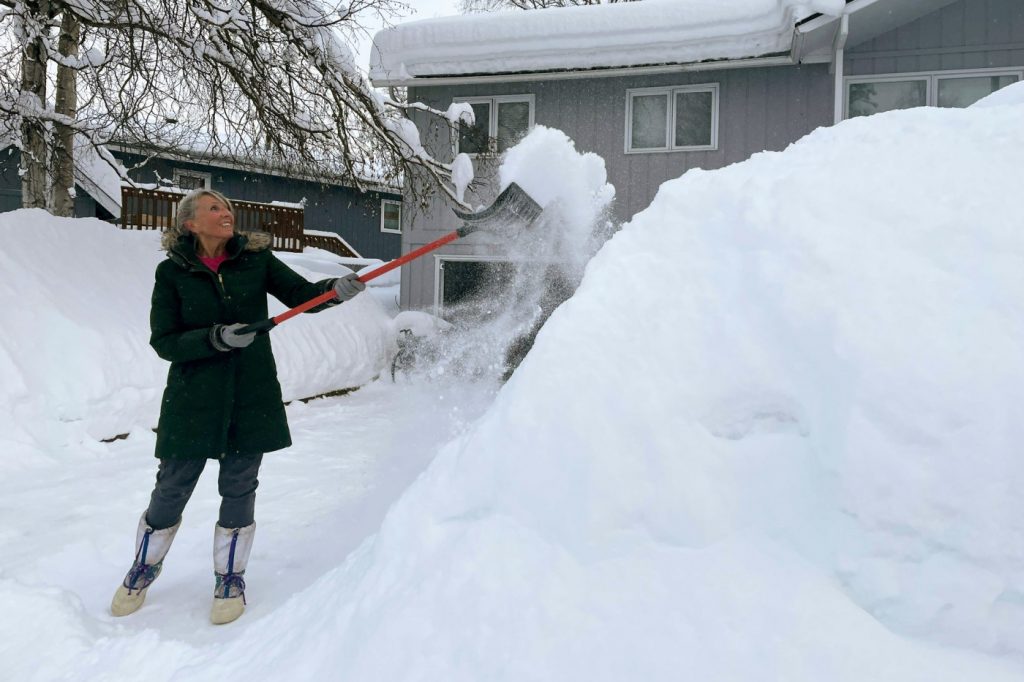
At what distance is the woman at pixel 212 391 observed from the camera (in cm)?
301

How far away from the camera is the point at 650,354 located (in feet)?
7.01

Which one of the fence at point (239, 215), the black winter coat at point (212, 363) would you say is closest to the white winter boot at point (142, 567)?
the black winter coat at point (212, 363)

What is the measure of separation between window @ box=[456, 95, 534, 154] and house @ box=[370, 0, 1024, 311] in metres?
0.02

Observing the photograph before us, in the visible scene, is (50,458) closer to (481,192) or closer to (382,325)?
(382,325)

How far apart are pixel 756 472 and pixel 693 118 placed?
927 centimetres

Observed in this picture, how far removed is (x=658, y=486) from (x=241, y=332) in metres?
1.86

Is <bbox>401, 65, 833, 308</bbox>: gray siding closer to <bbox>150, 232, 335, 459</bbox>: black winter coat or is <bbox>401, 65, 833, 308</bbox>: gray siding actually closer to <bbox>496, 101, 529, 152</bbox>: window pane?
<bbox>496, 101, 529, 152</bbox>: window pane

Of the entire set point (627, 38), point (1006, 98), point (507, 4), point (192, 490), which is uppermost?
point (507, 4)

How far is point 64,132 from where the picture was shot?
836 centimetres

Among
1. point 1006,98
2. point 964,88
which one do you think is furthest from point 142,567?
point 964,88

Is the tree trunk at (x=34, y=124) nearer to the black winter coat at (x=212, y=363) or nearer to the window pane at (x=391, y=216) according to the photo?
the black winter coat at (x=212, y=363)

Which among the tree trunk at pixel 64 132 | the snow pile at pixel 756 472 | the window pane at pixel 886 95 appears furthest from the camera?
the window pane at pixel 886 95

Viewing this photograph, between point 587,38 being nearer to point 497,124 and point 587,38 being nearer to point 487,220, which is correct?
point 497,124

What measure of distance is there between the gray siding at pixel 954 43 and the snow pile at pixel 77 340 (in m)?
7.96
